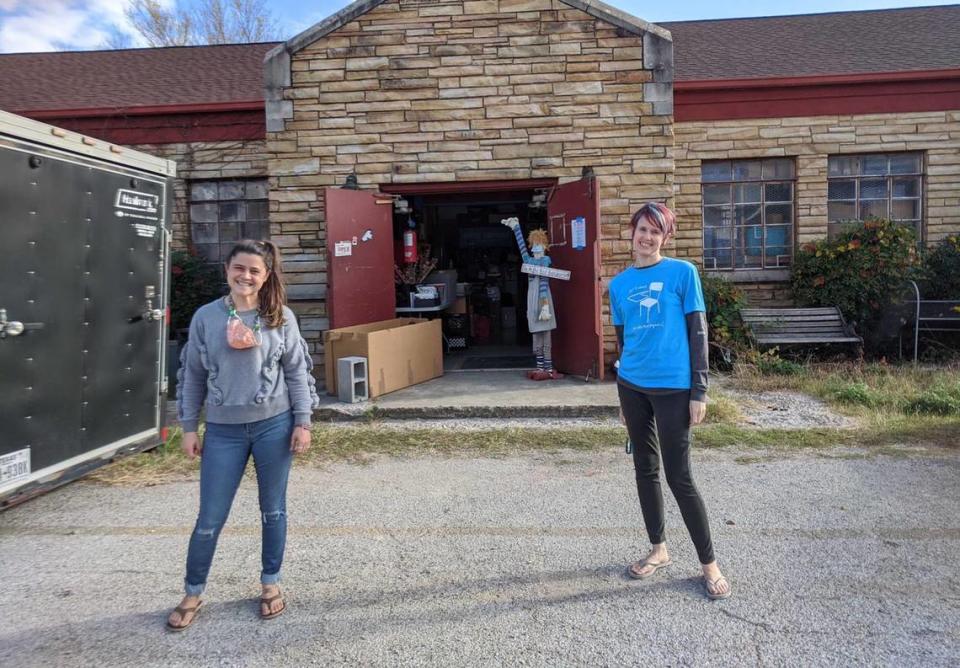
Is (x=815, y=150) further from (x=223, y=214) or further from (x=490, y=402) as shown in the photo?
(x=223, y=214)

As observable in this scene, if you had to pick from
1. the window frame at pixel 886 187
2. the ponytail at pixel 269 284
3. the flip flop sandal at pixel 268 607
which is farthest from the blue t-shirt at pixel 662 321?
the window frame at pixel 886 187

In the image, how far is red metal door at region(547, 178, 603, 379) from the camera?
320 inches

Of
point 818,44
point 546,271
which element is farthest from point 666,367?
point 818,44

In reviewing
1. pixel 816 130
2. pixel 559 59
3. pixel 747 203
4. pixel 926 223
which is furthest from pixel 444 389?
pixel 926 223

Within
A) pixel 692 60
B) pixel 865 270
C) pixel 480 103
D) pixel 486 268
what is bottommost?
pixel 865 270

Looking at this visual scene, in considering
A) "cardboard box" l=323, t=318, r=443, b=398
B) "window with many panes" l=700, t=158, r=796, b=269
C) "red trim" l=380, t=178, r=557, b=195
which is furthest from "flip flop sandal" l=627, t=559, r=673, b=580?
"window with many panes" l=700, t=158, r=796, b=269

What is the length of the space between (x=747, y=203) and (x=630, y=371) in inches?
345

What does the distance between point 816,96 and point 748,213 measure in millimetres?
1985

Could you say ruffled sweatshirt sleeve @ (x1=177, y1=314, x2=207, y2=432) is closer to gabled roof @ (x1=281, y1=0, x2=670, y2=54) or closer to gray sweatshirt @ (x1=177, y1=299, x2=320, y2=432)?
gray sweatshirt @ (x1=177, y1=299, x2=320, y2=432)

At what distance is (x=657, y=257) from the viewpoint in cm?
352

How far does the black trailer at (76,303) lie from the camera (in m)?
4.18

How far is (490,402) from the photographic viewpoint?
748cm

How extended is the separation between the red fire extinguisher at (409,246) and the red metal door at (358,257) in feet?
3.31

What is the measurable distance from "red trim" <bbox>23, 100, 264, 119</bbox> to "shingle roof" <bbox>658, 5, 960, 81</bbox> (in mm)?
6908
